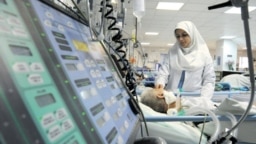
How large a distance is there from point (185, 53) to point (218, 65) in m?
8.54

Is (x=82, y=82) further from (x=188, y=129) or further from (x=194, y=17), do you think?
(x=194, y=17)

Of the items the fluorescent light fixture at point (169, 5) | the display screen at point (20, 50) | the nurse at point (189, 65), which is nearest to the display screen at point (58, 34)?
the display screen at point (20, 50)

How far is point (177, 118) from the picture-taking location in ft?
3.10

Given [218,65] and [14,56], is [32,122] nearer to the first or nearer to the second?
[14,56]

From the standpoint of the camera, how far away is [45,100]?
0.30 metres

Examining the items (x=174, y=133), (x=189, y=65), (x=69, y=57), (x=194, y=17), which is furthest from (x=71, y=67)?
(x=194, y=17)

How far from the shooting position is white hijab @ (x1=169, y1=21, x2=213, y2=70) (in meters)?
1.86

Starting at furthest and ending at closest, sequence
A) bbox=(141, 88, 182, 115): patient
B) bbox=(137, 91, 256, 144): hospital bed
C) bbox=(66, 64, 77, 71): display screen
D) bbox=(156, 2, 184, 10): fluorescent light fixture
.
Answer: bbox=(156, 2, 184, 10): fluorescent light fixture, bbox=(141, 88, 182, 115): patient, bbox=(137, 91, 256, 144): hospital bed, bbox=(66, 64, 77, 71): display screen

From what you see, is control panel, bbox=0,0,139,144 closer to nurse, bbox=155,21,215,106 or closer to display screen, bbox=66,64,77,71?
display screen, bbox=66,64,77,71

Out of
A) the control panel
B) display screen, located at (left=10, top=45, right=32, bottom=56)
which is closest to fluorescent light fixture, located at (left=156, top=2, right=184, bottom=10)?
the control panel

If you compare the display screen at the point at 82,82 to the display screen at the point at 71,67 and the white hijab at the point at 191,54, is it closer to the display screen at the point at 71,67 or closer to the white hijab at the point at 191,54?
the display screen at the point at 71,67

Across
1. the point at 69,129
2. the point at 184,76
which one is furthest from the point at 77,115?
the point at 184,76

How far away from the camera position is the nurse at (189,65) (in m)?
1.87

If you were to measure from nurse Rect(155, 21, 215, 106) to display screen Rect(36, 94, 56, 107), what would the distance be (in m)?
1.56
